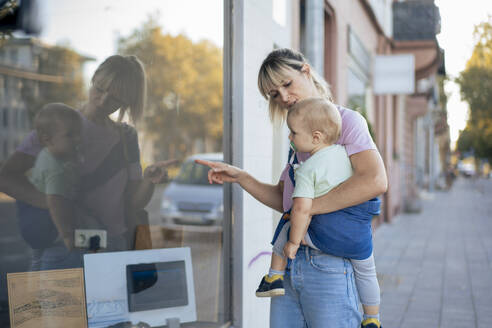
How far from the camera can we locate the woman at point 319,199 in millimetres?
2027

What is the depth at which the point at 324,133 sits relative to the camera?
6.58 ft

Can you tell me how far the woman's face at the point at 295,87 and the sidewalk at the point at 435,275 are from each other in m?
3.31

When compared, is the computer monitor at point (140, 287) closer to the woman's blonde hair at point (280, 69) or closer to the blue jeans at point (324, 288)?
the blue jeans at point (324, 288)

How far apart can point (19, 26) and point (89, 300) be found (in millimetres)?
1544

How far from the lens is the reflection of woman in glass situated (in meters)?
3.17

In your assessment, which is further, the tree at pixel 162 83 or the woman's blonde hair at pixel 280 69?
the tree at pixel 162 83

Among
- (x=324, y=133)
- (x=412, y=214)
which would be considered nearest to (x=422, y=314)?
(x=324, y=133)

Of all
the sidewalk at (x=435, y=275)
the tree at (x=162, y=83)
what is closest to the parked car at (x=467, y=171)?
the sidewalk at (x=435, y=275)

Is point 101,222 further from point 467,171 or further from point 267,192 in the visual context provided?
point 467,171

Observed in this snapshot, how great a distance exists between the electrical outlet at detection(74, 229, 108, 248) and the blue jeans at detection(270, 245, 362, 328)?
141 centimetres

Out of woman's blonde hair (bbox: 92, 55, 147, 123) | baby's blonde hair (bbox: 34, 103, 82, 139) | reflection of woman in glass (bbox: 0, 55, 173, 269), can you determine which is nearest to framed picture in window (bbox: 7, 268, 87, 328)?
reflection of woman in glass (bbox: 0, 55, 173, 269)

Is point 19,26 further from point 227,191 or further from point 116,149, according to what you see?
point 227,191

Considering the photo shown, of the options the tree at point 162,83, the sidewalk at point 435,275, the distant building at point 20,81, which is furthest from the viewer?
the distant building at point 20,81

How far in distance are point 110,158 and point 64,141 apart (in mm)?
317
